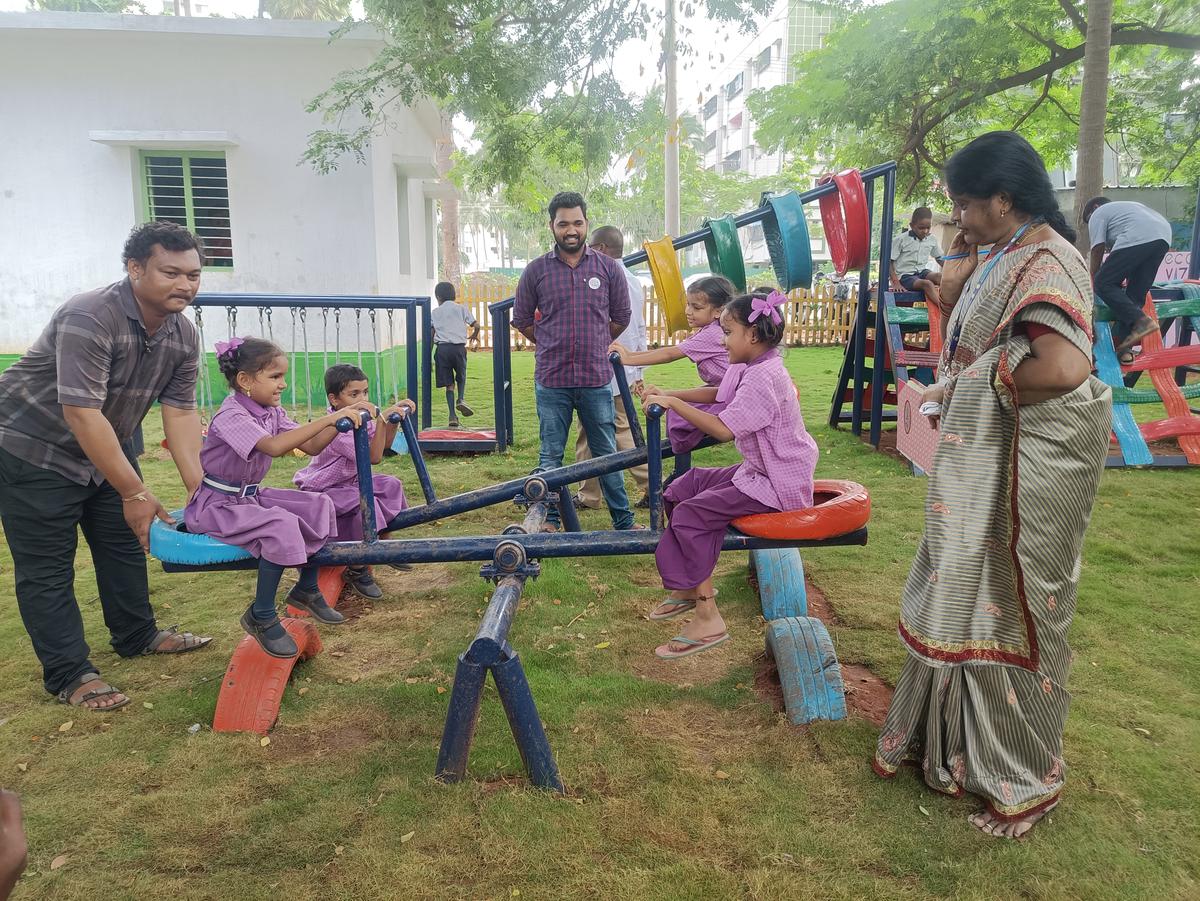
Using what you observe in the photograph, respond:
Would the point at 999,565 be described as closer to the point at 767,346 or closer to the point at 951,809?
the point at 951,809

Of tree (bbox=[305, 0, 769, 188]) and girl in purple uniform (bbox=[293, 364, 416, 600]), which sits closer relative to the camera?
girl in purple uniform (bbox=[293, 364, 416, 600])

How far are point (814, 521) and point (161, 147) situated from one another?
32.8 ft

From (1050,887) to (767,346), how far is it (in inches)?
76.8

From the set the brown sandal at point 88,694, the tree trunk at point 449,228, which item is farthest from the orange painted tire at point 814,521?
the tree trunk at point 449,228

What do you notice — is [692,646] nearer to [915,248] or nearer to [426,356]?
[426,356]

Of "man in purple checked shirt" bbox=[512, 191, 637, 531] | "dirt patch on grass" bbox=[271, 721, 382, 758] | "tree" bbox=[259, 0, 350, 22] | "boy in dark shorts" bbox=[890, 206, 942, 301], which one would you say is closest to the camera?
"dirt patch on grass" bbox=[271, 721, 382, 758]

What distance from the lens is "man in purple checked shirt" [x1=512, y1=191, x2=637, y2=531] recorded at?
4.91 m

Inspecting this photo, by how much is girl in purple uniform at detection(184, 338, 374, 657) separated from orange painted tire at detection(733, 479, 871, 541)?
1514 millimetres

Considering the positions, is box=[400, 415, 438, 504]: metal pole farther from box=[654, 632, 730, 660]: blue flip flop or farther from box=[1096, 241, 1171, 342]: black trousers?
box=[1096, 241, 1171, 342]: black trousers

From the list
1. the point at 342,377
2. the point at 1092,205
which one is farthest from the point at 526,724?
the point at 1092,205

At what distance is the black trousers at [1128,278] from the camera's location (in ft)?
22.2

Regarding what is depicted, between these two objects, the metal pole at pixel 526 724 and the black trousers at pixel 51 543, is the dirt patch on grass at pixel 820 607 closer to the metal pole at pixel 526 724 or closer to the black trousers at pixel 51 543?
the metal pole at pixel 526 724

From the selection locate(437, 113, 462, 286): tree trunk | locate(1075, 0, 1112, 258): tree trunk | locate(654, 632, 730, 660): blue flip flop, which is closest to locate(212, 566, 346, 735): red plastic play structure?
locate(654, 632, 730, 660): blue flip flop

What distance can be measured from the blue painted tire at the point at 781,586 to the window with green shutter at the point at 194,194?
29.1 feet
